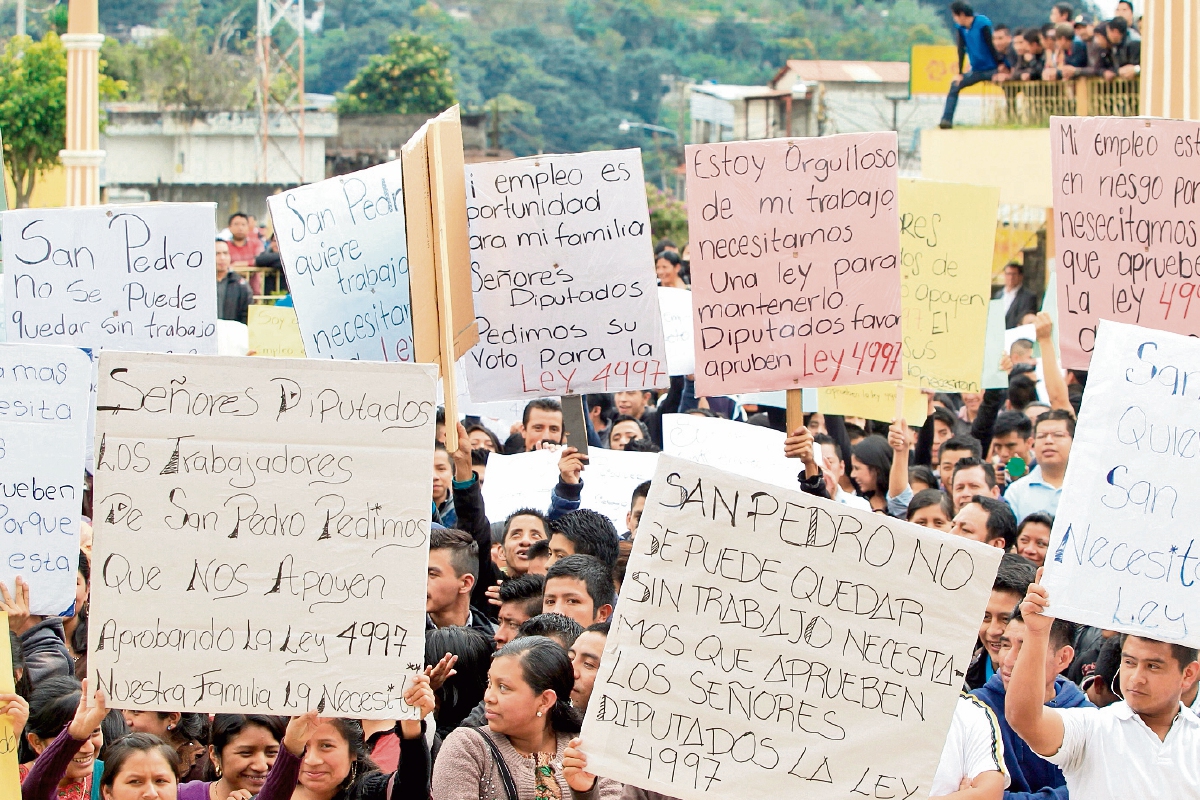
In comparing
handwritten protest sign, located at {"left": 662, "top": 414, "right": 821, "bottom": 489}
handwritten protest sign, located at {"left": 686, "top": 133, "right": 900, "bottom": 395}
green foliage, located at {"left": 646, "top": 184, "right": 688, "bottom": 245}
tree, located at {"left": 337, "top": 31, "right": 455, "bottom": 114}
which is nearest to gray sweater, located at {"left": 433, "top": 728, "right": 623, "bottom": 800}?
handwritten protest sign, located at {"left": 686, "top": 133, "right": 900, "bottom": 395}

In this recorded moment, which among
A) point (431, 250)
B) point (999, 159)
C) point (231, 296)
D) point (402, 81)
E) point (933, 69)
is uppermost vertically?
point (402, 81)

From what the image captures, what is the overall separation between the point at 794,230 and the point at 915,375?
207 centimetres

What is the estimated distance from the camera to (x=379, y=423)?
4.27m

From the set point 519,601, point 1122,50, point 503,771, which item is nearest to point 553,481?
point 519,601

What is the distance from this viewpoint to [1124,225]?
641 cm

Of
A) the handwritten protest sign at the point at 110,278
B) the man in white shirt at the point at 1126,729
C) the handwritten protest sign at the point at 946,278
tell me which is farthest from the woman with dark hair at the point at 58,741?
the handwritten protest sign at the point at 946,278

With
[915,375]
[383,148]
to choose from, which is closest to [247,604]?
[915,375]

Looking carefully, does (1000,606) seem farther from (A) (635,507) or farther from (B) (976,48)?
(B) (976,48)

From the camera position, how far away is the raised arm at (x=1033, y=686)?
419 centimetres

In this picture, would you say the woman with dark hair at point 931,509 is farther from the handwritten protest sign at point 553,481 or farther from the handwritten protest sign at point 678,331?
the handwritten protest sign at point 678,331

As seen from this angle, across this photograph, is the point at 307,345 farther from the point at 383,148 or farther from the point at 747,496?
the point at 383,148

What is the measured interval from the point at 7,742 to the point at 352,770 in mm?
989

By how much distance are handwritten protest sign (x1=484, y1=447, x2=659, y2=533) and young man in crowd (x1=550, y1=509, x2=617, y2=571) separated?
0.71 m

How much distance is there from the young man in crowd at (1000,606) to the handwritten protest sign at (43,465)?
2.80 meters
